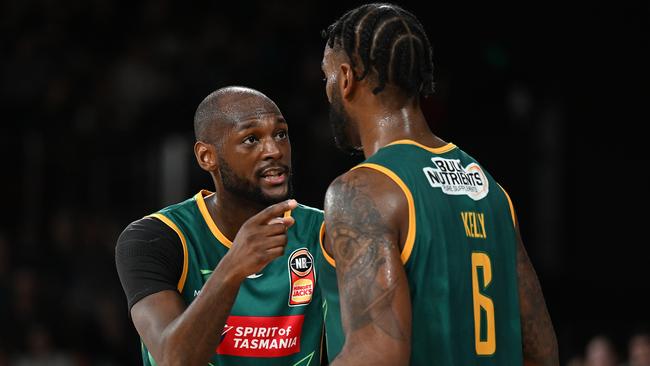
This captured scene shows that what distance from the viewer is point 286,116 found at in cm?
960

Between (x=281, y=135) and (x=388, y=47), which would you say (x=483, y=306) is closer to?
(x=388, y=47)

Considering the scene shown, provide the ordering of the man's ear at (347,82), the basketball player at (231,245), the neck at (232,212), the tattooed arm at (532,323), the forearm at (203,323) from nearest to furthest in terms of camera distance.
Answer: the man's ear at (347,82), the tattooed arm at (532,323), the forearm at (203,323), the basketball player at (231,245), the neck at (232,212)

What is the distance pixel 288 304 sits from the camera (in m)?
4.35

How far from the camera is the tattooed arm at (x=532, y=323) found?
11.8ft

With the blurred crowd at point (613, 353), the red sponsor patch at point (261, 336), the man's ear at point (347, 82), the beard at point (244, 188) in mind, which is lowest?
the blurred crowd at point (613, 353)

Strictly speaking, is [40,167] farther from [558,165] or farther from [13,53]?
[558,165]

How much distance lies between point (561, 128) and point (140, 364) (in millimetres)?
4589

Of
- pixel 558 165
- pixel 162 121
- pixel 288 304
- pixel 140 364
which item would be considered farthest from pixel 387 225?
pixel 558 165

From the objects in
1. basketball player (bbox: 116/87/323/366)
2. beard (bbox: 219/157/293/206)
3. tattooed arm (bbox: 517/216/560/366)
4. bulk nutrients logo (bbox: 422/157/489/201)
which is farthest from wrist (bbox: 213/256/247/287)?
tattooed arm (bbox: 517/216/560/366)

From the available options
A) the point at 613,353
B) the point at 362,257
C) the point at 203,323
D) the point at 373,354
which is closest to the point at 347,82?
the point at 362,257

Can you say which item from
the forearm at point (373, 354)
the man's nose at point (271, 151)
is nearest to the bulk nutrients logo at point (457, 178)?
the forearm at point (373, 354)

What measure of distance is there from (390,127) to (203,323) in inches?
37.8

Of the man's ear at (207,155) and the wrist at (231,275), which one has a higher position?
the man's ear at (207,155)

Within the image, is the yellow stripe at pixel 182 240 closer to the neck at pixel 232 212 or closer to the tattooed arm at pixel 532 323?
the neck at pixel 232 212
